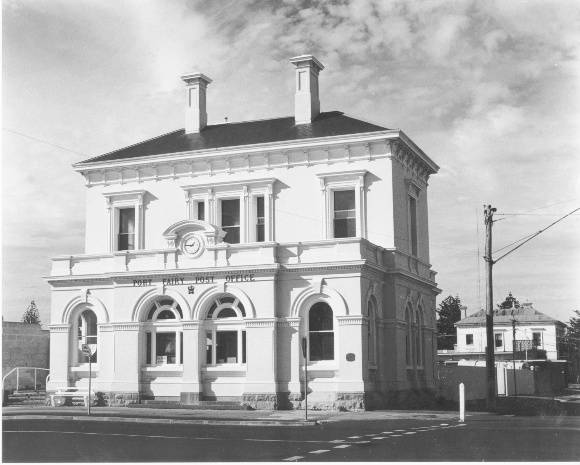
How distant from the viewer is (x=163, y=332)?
33.3 meters

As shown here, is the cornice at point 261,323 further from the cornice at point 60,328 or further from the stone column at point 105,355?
the cornice at point 60,328

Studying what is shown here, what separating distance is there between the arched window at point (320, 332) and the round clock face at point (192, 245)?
183 inches

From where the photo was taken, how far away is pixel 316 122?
1453 inches

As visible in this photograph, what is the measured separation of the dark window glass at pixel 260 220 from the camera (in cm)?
3578

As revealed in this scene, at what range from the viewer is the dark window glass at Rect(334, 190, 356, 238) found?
34.5 metres

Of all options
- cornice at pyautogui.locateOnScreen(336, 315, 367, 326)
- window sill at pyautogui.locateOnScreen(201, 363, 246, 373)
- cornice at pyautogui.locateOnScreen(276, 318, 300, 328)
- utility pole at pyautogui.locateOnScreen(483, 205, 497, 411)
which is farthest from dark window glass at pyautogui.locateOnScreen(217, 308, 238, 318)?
utility pole at pyautogui.locateOnScreen(483, 205, 497, 411)

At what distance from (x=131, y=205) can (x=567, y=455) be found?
78.6ft

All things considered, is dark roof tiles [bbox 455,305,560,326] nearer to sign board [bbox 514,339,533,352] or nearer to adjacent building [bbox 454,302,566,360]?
adjacent building [bbox 454,302,566,360]

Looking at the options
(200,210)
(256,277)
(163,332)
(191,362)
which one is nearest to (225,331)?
(191,362)

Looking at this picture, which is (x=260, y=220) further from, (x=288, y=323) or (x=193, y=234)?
(x=288, y=323)

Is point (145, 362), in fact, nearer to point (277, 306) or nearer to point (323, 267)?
point (277, 306)

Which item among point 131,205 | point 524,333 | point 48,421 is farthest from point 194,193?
point 524,333

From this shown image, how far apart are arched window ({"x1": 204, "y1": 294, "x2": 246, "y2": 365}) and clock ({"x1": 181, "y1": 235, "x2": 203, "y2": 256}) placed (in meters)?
1.86

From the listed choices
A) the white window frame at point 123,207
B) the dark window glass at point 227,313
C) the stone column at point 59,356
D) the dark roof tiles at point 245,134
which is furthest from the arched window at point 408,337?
the stone column at point 59,356
